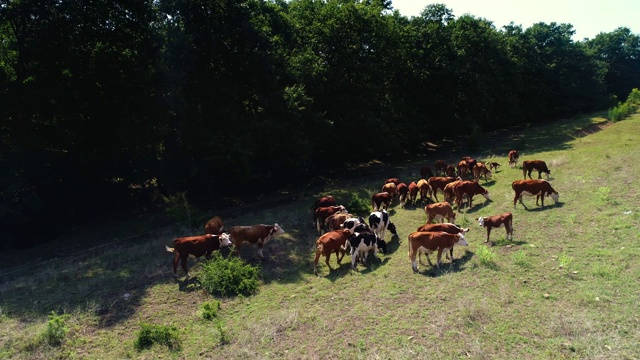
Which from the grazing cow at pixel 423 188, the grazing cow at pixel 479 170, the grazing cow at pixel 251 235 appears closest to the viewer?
the grazing cow at pixel 251 235

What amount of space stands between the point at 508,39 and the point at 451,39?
15.5 m

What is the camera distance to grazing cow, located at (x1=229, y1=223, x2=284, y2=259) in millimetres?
16062

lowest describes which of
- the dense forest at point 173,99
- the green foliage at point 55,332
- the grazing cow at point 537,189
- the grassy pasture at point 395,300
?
the grassy pasture at point 395,300

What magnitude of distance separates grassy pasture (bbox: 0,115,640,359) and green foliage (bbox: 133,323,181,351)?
0.22 metres

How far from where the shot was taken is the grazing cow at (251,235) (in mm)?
16062

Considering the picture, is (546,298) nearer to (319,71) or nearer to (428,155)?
(319,71)

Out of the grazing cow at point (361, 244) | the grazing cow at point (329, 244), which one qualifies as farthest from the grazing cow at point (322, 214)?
the grazing cow at point (361, 244)

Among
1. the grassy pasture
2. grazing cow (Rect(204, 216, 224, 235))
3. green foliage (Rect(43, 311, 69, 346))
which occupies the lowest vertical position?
the grassy pasture

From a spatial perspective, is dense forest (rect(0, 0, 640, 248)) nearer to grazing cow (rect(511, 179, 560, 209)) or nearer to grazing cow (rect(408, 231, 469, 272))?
grazing cow (rect(408, 231, 469, 272))

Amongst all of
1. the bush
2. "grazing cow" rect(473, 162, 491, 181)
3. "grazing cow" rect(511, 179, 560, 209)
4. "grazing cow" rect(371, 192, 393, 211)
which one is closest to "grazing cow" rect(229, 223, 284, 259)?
the bush

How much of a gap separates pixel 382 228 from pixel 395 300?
19.3 feet

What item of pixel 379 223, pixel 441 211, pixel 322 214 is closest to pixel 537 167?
pixel 441 211

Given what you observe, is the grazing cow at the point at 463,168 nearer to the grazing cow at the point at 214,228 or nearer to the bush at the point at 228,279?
the grazing cow at the point at 214,228

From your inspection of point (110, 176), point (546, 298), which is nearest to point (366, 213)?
point (546, 298)
